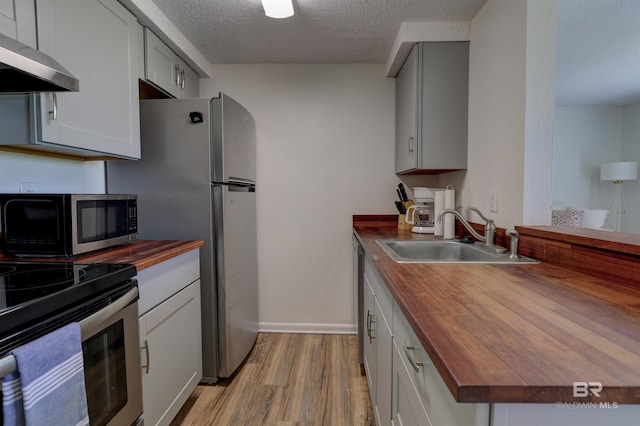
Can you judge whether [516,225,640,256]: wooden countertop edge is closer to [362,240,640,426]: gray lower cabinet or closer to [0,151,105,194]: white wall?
[362,240,640,426]: gray lower cabinet

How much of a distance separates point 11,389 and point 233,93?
234cm

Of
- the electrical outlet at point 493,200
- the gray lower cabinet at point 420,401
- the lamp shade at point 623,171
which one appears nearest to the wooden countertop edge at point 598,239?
the electrical outlet at point 493,200

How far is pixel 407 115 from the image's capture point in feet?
7.21

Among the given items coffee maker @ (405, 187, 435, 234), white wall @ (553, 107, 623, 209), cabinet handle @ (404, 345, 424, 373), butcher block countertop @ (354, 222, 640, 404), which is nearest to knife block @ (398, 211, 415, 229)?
coffee maker @ (405, 187, 435, 234)

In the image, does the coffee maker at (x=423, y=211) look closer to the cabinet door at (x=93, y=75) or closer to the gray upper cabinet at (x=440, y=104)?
the gray upper cabinet at (x=440, y=104)

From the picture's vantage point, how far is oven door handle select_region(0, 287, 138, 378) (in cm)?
68

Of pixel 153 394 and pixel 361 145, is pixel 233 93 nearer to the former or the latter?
pixel 361 145

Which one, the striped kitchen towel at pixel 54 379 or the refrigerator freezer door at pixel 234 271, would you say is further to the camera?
the refrigerator freezer door at pixel 234 271

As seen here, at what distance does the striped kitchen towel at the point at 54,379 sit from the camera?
2.32 feet

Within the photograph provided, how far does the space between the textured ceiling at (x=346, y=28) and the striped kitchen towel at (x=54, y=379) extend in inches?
68.1

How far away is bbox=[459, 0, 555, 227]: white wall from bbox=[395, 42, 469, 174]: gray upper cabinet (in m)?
0.19

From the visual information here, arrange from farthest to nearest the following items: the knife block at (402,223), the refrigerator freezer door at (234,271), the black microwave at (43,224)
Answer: the knife block at (402,223), the refrigerator freezer door at (234,271), the black microwave at (43,224)

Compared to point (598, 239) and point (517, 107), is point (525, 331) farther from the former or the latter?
point (517, 107)

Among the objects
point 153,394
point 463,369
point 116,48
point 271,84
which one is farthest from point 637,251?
point 271,84
